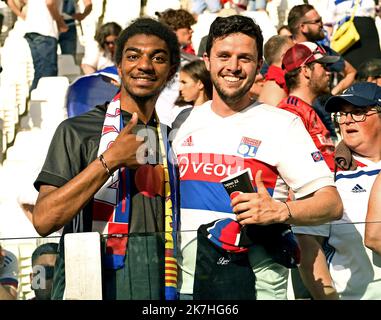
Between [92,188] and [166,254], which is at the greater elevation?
[92,188]

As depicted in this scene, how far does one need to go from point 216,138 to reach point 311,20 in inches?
187

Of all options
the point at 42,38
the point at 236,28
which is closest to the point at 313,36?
the point at 42,38

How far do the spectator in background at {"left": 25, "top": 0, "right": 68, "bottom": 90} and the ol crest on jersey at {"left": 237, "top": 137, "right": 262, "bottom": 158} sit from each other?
5.52 meters

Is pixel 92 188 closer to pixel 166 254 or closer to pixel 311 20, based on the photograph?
pixel 166 254

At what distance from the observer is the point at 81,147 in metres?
4.20

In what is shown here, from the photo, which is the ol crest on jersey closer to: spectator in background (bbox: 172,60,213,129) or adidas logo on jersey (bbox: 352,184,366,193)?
adidas logo on jersey (bbox: 352,184,366,193)

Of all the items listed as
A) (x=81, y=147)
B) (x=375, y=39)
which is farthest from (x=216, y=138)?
(x=375, y=39)

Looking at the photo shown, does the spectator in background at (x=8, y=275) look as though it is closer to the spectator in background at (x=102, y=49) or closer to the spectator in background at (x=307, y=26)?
the spectator in background at (x=102, y=49)

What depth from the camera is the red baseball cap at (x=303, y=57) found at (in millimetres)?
6660

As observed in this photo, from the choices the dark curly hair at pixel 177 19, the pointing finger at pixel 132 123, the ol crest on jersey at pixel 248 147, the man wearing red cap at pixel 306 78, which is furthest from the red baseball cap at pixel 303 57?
the pointing finger at pixel 132 123

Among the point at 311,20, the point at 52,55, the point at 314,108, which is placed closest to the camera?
the point at 314,108

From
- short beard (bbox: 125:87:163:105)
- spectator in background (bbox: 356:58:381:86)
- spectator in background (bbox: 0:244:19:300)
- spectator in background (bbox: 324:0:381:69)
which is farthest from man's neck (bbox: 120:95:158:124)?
spectator in background (bbox: 324:0:381:69)

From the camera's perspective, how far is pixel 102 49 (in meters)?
9.37
